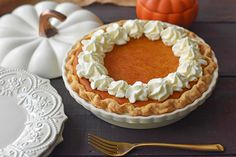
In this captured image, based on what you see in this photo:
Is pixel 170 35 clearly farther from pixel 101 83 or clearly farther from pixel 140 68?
pixel 101 83

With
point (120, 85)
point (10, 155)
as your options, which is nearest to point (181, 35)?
point (120, 85)

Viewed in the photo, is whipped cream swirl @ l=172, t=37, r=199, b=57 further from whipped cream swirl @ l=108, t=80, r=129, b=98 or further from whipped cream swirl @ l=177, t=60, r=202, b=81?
whipped cream swirl @ l=108, t=80, r=129, b=98

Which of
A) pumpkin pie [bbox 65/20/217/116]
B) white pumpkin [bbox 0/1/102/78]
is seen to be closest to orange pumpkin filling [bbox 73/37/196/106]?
pumpkin pie [bbox 65/20/217/116]

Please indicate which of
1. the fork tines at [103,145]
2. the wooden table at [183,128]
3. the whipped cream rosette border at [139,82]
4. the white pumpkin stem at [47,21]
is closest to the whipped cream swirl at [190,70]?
the whipped cream rosette border at [139,82]

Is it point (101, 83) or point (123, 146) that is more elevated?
point (101, 83)

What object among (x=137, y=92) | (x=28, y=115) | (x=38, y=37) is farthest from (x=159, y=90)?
(x=38, y=37)

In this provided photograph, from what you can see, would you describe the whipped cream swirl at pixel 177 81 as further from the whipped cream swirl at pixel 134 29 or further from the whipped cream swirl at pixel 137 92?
the whipped cream swirl at pixel 134 29

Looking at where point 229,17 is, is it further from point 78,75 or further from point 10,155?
point 10,155
